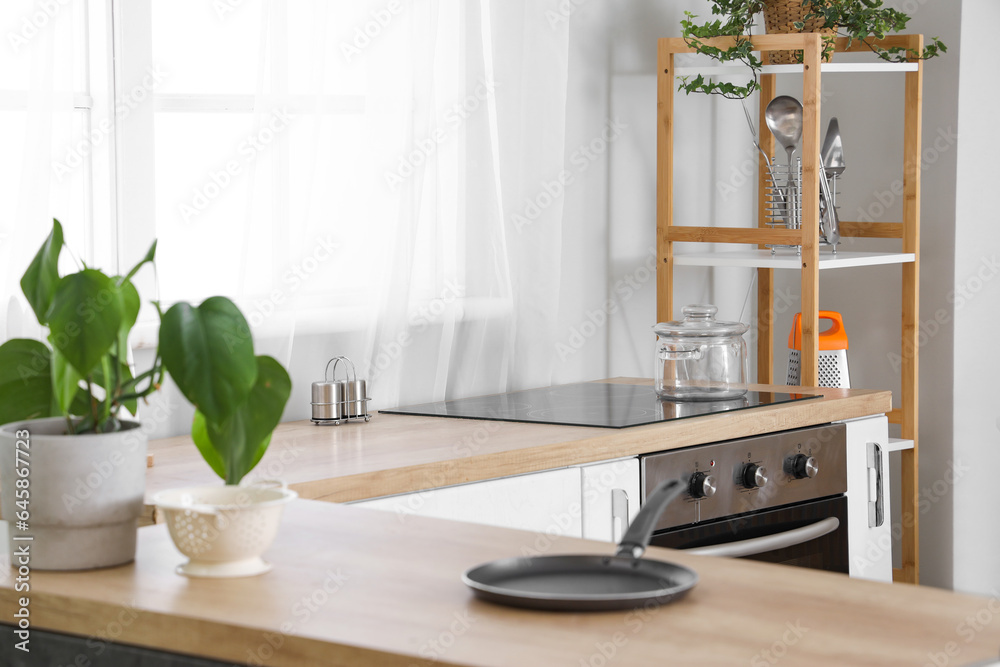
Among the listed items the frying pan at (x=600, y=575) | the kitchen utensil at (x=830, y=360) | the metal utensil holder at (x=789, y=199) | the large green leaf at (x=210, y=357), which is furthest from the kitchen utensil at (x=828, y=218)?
the large green leaf at (x=210, y=357)

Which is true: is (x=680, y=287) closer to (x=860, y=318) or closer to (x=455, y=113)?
(x=860, y=318)

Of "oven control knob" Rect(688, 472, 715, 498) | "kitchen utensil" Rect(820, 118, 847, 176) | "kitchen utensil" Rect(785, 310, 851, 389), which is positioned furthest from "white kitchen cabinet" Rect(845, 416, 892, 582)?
"kitchen utensil" Rect(820, 118, 847, 176)

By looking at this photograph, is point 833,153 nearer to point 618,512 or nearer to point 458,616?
point 618,512

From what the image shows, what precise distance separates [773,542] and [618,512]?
436 millimetres

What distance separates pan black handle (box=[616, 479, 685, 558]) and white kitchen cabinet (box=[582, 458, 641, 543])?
1194mm

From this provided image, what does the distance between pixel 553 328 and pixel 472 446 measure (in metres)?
A: 0.95

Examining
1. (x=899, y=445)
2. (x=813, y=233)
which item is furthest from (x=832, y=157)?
(x=899, y=445)

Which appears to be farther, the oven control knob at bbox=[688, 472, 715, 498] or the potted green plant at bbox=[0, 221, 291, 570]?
the oven control knob at bbox=[688, 472, 715, 498]

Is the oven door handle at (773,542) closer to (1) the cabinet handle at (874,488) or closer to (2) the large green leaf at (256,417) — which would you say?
(1) the cabinet handle at (874,488)

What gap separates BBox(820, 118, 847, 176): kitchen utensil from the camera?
363 centimetres

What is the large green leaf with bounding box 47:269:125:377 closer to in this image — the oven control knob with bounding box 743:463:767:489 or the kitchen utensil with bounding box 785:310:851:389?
the oven control knob with bounding box 743:463:767:489

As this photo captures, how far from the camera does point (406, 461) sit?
7.38 feet

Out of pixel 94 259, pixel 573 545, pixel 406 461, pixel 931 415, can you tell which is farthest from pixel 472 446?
pixel 931 415

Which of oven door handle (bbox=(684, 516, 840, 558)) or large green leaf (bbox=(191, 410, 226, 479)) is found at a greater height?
large green leaf (bbox=(191, 410, 226, 479))
